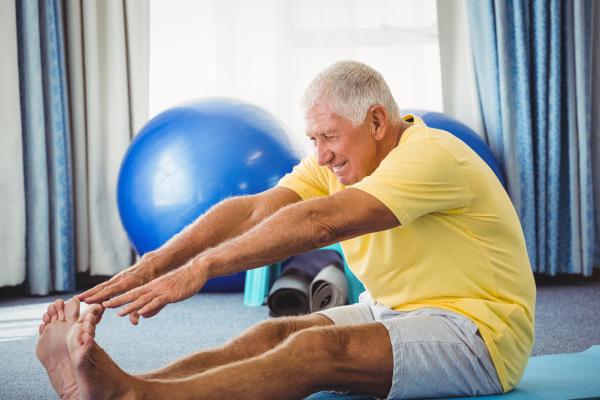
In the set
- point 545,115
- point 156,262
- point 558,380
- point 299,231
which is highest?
point 545,115

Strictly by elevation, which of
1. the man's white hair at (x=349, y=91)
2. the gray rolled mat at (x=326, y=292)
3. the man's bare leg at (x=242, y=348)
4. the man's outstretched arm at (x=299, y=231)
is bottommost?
the gray rolled mat at (x=326, y=292)

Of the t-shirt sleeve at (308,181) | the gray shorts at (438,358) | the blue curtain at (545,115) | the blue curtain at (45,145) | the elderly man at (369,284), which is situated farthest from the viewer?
the blue curtain at (545,115)

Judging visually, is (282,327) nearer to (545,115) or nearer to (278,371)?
(278,371)

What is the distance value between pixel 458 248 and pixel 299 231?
39 cm

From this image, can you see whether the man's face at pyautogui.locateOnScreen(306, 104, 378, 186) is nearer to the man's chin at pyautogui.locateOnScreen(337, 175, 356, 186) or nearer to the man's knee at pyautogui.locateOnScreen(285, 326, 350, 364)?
the man's chin at pyautogui.locateOnScreen(337, 175, 356, 186)

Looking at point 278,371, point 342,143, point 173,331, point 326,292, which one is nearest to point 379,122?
point 342,143

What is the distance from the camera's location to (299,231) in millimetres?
1434

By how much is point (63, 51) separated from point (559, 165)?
2.69 m

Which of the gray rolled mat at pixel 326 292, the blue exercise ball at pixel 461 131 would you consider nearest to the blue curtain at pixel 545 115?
the blue exercise ball at pixel 461 131

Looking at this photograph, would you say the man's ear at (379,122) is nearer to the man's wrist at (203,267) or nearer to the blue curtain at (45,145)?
the man's wrist at (203,267)

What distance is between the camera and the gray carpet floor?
2266 mm

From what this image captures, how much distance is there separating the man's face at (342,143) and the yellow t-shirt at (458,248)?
0.31 ft

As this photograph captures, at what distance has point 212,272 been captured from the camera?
1.39m

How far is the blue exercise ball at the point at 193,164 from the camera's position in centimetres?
320
